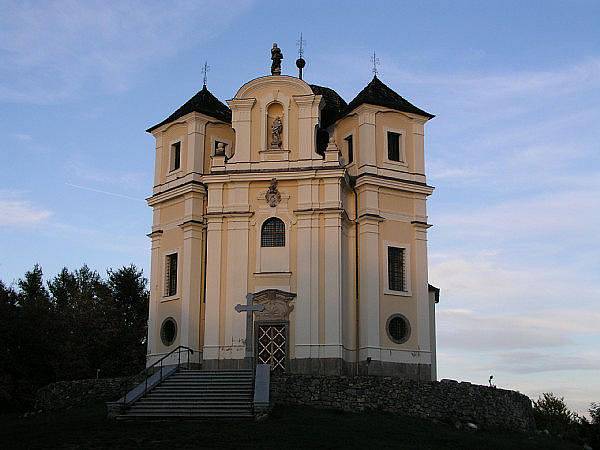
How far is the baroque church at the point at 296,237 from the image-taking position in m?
36.4

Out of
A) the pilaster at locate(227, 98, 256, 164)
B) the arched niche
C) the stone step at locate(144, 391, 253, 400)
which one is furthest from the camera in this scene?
the arched niche

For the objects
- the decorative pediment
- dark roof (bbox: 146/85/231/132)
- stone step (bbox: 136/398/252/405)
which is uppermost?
dark roof (bbox: 146/85/231/132)

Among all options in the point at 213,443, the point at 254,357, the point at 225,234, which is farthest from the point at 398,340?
the point at 213,443

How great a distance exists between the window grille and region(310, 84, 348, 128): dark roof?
259 centimetres

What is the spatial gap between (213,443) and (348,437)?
151 inches

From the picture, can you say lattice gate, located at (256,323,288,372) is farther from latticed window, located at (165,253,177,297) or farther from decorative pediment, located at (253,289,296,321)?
latticed window, located at (165,253,177,297)

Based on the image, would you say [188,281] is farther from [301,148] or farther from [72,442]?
[72,442]

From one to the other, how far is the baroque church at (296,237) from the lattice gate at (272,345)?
51mm

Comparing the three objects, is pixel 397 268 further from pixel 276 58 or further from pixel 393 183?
pixel 276 58

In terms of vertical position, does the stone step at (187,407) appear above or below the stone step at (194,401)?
below

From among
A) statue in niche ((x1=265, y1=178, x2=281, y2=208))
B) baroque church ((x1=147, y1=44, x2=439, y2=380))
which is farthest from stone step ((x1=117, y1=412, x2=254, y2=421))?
statue in niche ((x1=265, y1=178, x2=281, y2=208))

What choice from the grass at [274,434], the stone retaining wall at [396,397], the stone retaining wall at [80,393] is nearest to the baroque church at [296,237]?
the stone retaining wall at [80,393]

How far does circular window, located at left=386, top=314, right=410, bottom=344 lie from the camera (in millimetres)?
37281

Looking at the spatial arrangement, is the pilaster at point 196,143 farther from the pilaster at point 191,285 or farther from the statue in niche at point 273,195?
the statue in niche at point 273,195
